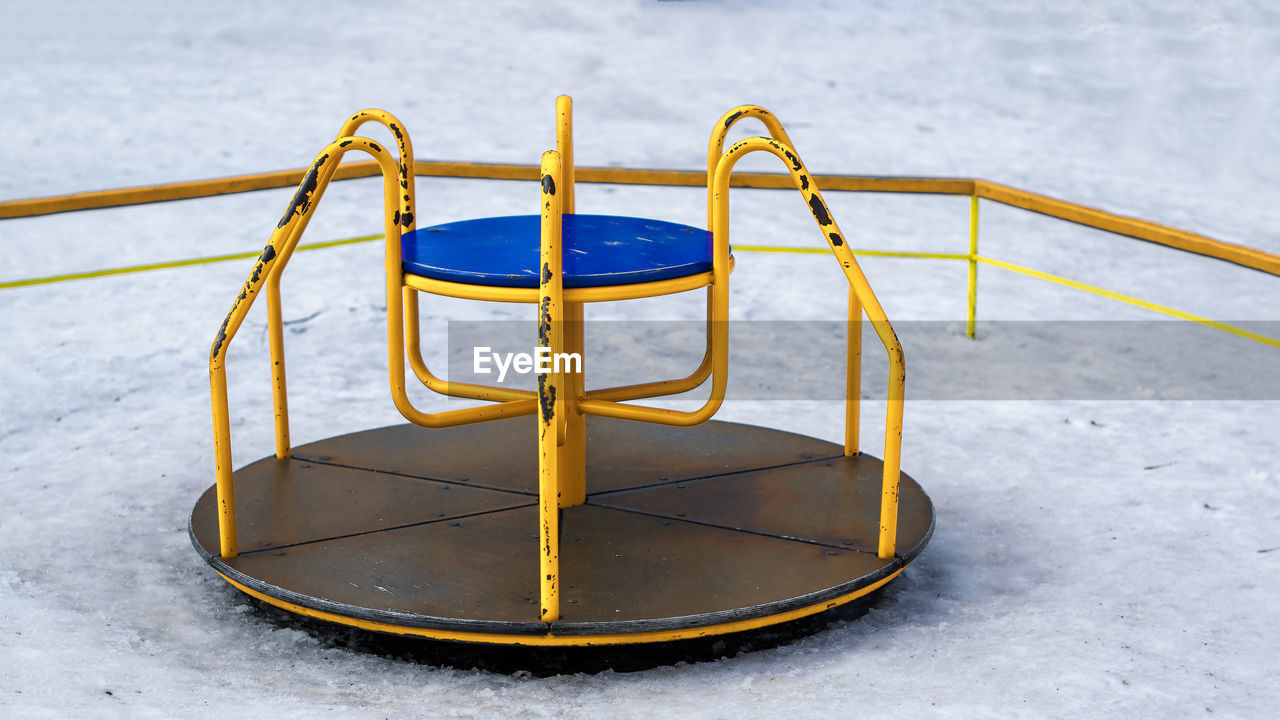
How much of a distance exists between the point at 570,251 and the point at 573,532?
769 mm

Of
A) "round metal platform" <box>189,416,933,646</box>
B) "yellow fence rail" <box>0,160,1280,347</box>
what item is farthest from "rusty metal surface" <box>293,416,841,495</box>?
"yellow fence rail" <box>0,160,1280,347</box>

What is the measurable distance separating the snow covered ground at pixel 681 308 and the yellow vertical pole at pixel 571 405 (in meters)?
0.71

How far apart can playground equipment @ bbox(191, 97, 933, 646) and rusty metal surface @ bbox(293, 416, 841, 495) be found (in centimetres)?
1

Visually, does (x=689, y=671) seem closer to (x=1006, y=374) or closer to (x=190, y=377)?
(x=1006, y=374)

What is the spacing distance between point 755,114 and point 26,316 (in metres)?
4.63

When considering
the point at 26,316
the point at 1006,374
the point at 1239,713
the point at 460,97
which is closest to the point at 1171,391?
the point at 1006,374

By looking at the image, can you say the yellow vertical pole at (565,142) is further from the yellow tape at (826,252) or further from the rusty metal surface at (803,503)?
the yellow tape at (826,252)

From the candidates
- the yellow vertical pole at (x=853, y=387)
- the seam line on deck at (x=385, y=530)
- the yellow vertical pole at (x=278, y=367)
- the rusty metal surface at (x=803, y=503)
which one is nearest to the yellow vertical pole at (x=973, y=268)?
the yellow vertical pole at (x=853, y=387)

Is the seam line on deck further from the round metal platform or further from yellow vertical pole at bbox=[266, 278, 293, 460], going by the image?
yellow vertical pole at bbox=[266, 278, 293, 460]

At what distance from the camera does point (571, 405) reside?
355cm

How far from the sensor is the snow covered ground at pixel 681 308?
319 cm

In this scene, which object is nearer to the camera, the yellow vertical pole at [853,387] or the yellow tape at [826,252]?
the yellow vertical pole at [853,387]

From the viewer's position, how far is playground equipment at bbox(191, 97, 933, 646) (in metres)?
3.06

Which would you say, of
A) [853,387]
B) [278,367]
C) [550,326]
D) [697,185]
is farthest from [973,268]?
[550,326]
